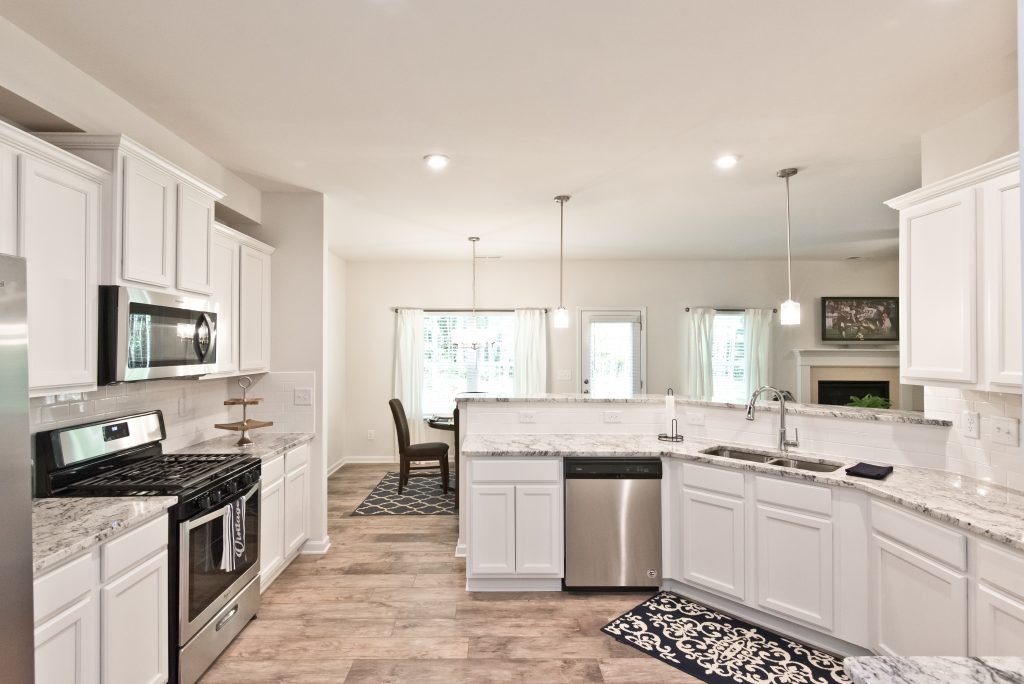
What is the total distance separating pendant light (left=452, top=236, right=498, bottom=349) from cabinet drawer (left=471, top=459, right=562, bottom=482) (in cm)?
309

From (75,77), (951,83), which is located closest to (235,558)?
(75,77)

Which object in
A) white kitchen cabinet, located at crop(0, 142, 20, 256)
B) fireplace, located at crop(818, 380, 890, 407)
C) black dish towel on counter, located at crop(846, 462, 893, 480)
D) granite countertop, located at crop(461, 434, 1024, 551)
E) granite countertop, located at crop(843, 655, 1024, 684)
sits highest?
white kitchen cabinet, located at crop(0, 142, 20, 256)

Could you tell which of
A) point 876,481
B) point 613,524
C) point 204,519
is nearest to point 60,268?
point 204,519

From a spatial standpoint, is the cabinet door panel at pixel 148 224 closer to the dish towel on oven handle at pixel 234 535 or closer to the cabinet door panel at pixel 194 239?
the cabinet door panel at pixel 194 239

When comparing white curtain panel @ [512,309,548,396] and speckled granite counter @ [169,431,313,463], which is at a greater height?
white curtain panel @ [512,309,548,396]

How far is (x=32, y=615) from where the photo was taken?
1354 mm

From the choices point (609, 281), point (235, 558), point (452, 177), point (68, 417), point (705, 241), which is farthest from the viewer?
point (609, 281)

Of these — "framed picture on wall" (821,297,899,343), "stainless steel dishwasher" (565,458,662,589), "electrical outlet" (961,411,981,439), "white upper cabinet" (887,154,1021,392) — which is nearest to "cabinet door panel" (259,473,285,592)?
"stainless steel dishwasher" (565,458,662,589)

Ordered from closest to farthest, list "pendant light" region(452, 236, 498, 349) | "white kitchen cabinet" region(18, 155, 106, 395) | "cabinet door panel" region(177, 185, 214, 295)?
1. "white kitchen cabinet" region(18, 155, 106, 395)
2. "cabinet door panel" region(177, 185, 214, 295)
3. "pendant light" region(452, 236, 498, 349)

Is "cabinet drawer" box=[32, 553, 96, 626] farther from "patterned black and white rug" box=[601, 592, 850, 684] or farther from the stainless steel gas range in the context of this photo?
"patterned black and white rug" box=[601, 592, 850, 684]

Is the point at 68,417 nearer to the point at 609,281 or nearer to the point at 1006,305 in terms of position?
the point at 1006,305

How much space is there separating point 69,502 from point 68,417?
507mm

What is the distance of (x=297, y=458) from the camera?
10.9 feet

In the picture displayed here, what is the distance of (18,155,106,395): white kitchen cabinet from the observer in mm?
1710
